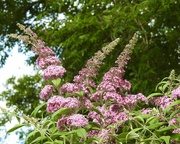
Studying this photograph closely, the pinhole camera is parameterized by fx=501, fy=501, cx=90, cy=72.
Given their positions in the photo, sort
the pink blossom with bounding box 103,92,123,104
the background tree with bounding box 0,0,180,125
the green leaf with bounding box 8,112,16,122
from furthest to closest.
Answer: the background tree with bounding box 0,0,180,125 < the pink blossom with bounding box 103,92,123,104 < the green leaf with bounding box 8,112,16,122

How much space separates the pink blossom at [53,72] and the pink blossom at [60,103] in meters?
0.17

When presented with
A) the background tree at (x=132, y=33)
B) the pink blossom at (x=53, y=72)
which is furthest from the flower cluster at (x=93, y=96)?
the background tree at (x=132, y=33)

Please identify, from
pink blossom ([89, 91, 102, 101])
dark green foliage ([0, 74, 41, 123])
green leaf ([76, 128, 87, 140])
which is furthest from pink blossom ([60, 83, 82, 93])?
dark green foliage ([0, 74, 41, 123])

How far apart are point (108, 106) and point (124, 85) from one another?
0.17 m

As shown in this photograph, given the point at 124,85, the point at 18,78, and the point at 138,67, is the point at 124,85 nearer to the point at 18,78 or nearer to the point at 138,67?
the point at 138,67

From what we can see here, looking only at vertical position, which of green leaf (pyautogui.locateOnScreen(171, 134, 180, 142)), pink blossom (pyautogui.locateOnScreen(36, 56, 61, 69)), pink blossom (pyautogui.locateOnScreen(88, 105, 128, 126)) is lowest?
green leaf (pyautogui.locateOnScreen(171, 134, 180, 142))

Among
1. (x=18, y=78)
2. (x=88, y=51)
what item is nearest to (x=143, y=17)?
(x=88, y=51)

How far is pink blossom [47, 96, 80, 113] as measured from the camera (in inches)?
114

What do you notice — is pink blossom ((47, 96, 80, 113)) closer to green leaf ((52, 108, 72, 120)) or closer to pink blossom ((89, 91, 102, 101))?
green leaf ((52, 108, 72, 120))

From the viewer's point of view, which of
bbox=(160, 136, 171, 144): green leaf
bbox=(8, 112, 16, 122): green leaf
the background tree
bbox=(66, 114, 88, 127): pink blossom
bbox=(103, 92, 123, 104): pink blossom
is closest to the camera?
bbox=(160, 136, 171, 144): green leaf

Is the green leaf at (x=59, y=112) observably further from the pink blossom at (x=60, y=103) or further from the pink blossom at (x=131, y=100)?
the pink blossom at (x=131, y=100)

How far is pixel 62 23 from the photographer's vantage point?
9320 mm

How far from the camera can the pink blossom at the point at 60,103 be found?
2.89m

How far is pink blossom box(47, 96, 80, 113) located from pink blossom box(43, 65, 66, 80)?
6.6 inches
